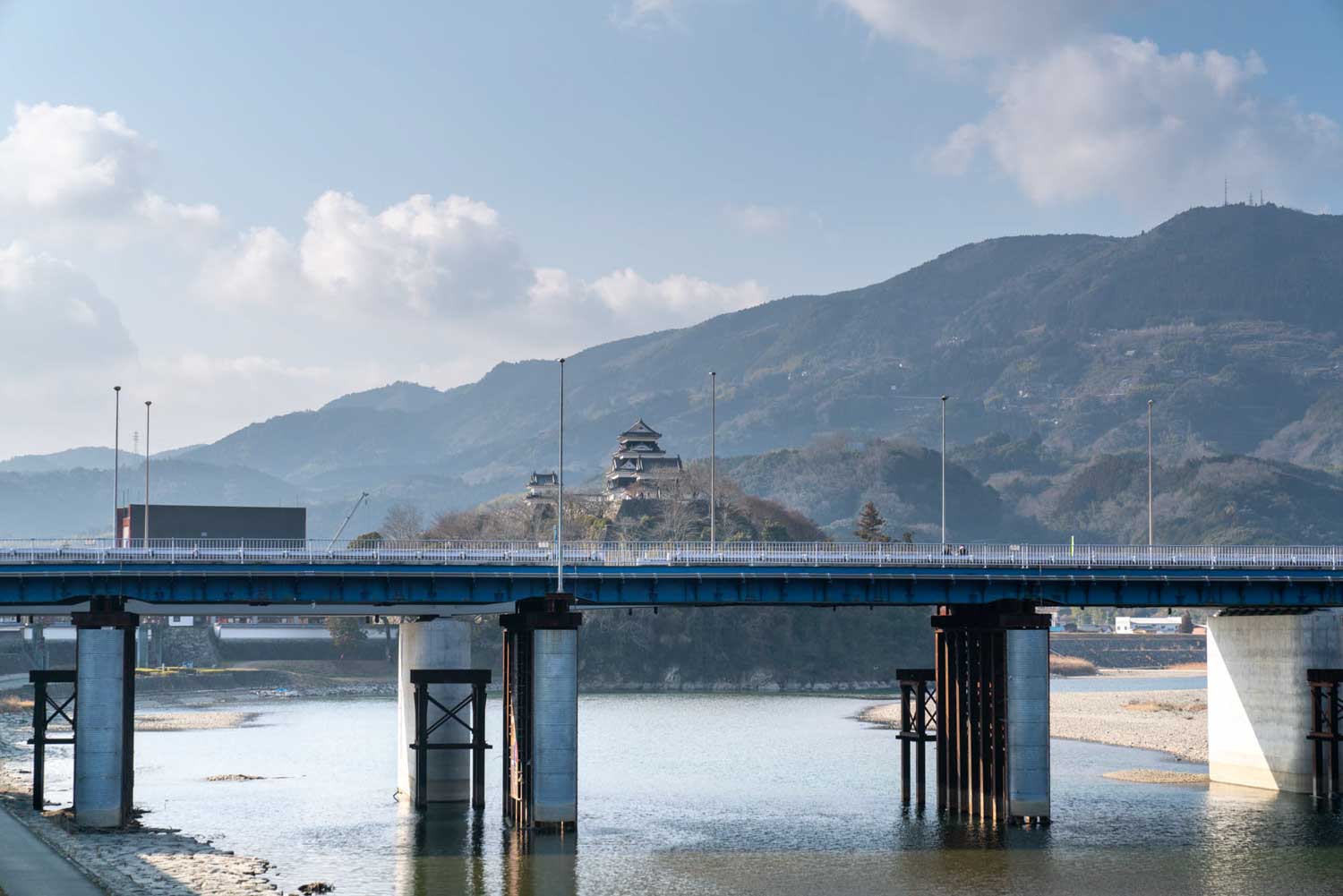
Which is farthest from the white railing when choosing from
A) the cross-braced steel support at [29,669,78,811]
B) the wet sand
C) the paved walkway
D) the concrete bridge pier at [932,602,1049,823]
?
the wet sand

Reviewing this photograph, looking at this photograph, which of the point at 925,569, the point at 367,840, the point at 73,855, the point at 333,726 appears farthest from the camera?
the point at 333,726

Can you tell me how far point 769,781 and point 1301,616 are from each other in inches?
1286

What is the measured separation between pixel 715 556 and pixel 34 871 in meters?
34.7

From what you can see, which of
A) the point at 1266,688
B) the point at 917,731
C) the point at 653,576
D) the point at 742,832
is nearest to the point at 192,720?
the point at 917,731

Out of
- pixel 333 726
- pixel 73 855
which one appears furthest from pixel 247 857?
pixel 333 726

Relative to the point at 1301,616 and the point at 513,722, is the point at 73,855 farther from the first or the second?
the point at 1301,616

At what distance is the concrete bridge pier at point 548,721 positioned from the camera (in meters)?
79.3

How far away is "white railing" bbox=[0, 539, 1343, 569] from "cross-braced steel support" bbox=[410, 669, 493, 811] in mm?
7313

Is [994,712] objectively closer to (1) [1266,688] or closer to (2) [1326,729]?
(1) [1266,688]

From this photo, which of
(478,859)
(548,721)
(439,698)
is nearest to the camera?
(478,859)

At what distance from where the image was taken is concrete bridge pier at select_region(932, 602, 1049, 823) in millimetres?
82562

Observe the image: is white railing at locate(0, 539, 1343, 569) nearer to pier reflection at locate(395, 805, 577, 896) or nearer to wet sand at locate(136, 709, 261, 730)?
pier reflection at locate(395, 805, 577, 896)

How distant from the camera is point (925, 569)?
8544 cm

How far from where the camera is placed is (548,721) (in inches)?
3118
